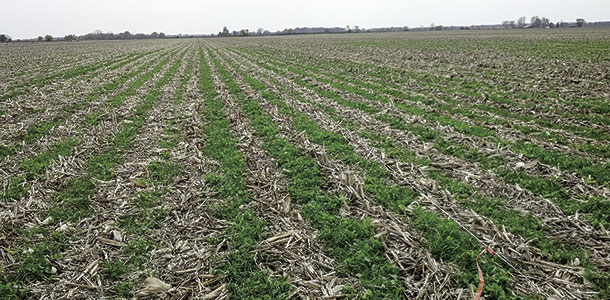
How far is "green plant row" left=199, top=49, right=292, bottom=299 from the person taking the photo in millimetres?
3955

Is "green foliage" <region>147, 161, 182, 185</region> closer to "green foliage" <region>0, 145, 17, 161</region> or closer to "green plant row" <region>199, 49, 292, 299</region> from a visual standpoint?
"green plant row" <region>199, 49, 292, 299</region>

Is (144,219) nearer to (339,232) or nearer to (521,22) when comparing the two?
(339,232)

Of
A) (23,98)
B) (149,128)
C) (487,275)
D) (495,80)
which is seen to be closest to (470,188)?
(487,275)

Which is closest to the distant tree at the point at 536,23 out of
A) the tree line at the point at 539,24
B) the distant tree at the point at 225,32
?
the tree line at the point at 539,24

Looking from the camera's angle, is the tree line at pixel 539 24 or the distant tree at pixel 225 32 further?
the distant tree at pixel 225 32

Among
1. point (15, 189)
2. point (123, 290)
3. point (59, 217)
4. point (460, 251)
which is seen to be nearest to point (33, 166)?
point (15, 189)

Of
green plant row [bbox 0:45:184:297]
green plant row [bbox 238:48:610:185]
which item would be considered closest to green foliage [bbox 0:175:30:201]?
green plant row [bbox 0:45:184:297]

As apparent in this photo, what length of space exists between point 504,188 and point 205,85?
16043 millimetres

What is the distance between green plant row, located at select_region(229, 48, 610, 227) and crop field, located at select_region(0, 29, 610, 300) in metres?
0.04

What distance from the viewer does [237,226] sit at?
514 centimetres

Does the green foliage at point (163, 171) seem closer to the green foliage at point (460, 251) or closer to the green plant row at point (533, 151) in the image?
the green foliage at point (460, 251)

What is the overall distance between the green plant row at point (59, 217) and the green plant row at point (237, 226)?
89.2 inches

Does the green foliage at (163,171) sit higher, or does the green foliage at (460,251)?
the green foliage at (163,171)

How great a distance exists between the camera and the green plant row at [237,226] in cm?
396
